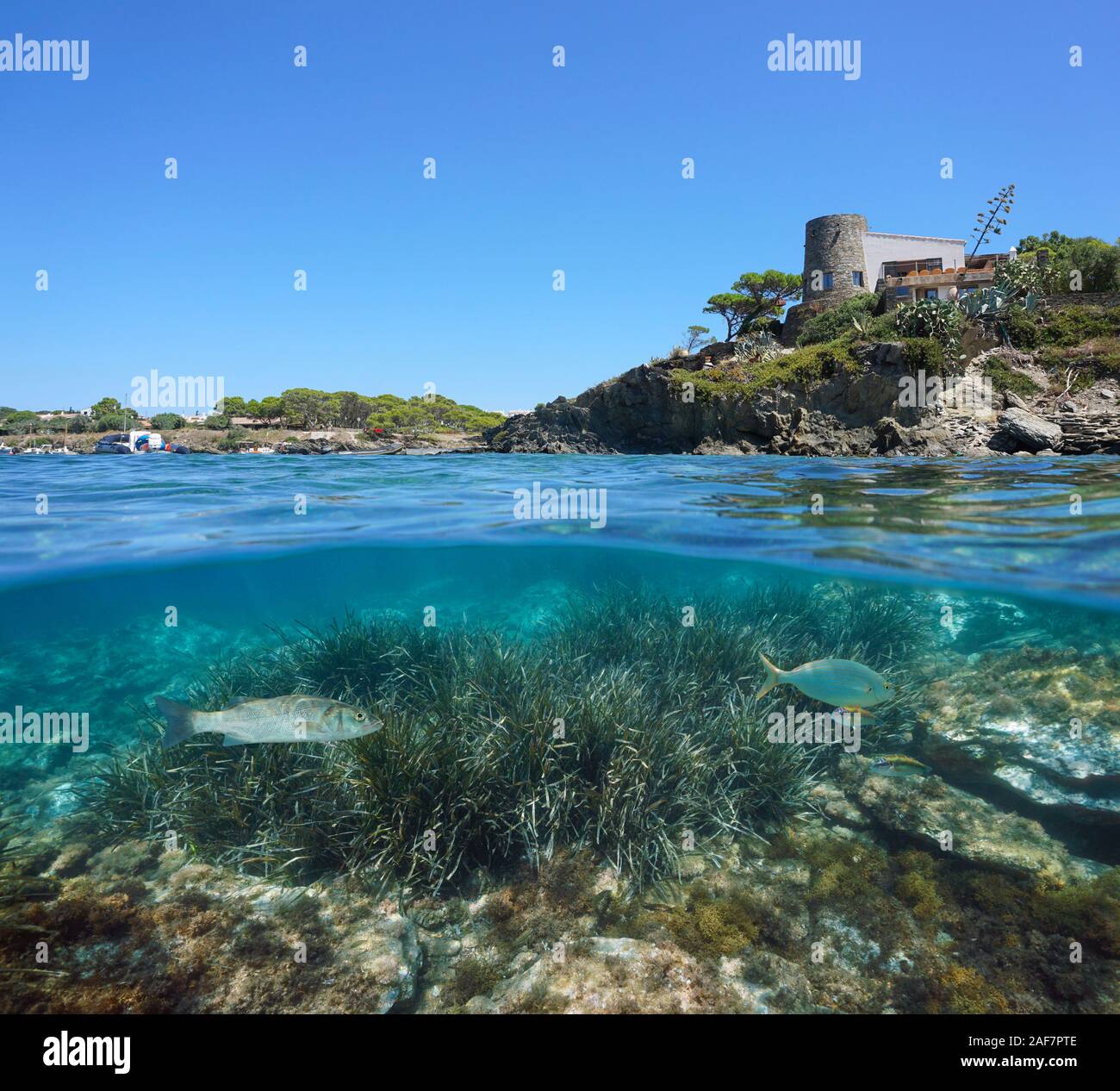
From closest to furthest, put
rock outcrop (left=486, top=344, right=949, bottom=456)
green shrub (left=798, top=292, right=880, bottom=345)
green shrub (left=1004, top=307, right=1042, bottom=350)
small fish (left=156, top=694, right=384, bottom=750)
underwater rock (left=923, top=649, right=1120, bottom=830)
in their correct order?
small fish (left=156, top=694, right=384, bottom=750)
underwater rock (left=923, top=649, right=1120, bottom=830)
rock outcrop (left=486, top=344, right=949, bottom=456)
green shrub (left=1004, top=307, right=1042, bottom=350)
green shrub (left=798, top=292, right=880, bottom=345)

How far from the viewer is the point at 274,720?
403 cm

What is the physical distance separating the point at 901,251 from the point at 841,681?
64.7 metres

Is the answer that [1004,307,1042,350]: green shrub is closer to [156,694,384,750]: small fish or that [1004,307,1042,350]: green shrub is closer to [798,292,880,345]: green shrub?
[798,292,880,345]: green shrub

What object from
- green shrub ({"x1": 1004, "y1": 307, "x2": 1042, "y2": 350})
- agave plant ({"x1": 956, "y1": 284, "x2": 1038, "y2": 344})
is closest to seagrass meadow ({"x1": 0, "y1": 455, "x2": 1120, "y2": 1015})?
green shrub ({"x1": 1004, "y1": 307, "x2": 1042, "y2": 350})

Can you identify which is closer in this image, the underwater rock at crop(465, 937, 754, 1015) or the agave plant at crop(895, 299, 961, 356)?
the underwater rock at crop(465, 937, 754, 1015)

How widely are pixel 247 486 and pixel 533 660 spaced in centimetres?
1044

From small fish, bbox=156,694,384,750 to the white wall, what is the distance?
6111 cm

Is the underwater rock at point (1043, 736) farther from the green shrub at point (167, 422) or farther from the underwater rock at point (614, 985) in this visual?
the green shrub at point (167, 422)

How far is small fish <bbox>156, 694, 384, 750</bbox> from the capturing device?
4.01 m

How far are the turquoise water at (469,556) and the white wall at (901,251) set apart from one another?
154 feet

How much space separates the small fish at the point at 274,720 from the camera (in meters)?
4.01

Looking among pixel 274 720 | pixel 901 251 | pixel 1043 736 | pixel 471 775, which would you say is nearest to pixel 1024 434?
pixel 1043 736

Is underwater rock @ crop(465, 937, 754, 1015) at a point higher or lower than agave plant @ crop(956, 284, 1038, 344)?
lower
